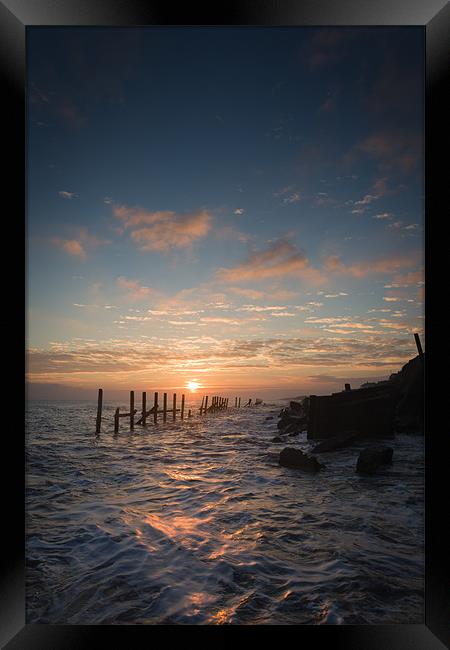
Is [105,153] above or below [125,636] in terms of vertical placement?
above

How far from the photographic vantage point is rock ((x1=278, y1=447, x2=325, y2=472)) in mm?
8521

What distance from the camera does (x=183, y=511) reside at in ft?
20.3

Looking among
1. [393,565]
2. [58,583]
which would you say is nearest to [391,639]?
[393,565]

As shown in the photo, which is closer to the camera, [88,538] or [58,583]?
[58,583]

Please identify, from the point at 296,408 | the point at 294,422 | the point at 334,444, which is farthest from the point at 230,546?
the point at 296,408

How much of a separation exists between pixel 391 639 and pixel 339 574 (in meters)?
1.32

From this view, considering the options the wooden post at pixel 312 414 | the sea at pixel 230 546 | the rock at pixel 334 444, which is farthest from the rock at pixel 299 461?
the wooden post at pixel 312 414

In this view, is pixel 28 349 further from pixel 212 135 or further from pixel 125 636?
pixel 212 135

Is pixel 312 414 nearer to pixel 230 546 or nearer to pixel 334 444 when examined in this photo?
pixel 334 444

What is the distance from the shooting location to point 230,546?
4766 mm

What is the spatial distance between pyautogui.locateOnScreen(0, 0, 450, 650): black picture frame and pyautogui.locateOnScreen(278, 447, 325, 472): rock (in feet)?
18.7
